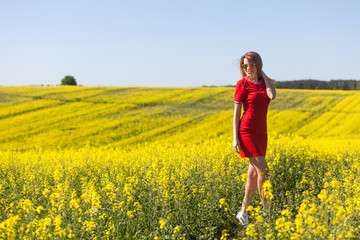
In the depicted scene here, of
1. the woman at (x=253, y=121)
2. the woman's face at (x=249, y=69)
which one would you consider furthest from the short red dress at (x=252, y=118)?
the woman's face at (x=249, y=69)

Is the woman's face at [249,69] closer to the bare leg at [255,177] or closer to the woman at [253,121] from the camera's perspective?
the woman at [253,121]

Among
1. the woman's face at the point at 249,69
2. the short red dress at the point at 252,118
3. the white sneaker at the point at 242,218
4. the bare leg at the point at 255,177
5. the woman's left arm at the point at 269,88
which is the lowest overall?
the white sneaker at the point at 242,218

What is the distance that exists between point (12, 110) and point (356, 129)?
23.9 meters

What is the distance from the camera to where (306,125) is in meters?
22.4

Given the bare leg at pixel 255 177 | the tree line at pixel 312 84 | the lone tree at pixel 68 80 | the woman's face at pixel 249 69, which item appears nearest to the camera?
the bare leg at pixel 255 177

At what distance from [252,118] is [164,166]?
7.39 ft

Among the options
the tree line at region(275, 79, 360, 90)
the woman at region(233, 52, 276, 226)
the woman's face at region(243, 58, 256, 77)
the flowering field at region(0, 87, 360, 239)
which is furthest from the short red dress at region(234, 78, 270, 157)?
the tree line at region(275, 79, 360, 90)

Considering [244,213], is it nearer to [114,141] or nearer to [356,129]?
[114,141]

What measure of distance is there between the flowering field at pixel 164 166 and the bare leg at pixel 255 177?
0.75 feet

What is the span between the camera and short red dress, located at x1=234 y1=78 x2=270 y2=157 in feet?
15.5

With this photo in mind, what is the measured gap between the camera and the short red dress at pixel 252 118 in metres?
4.71

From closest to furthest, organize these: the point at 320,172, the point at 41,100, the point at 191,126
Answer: the point at 320,172, the point at 191,126, the point at 41,100

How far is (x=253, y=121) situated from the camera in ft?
15.6

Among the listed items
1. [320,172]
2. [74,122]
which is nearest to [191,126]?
[74,122]
